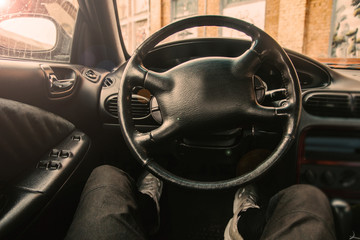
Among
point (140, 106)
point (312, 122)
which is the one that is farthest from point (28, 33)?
point (312, 122)

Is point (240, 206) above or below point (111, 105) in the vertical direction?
below

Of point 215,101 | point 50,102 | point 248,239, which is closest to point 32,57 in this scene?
point 50,102

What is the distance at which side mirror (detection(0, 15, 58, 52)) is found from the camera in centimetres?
145

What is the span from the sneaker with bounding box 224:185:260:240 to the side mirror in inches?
53.8

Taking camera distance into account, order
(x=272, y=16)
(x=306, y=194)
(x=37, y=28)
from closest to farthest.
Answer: (x=306, y=194) < (x=37, y=28) < (x=272, y=16)

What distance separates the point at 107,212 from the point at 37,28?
52.7 inches

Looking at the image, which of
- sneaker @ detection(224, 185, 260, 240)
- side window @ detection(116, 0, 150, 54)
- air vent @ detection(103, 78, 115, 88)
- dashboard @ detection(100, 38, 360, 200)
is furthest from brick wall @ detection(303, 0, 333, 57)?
air vent @ detection(103, 78, 115, 88)

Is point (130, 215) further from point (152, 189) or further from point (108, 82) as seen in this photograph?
point (108, 82)

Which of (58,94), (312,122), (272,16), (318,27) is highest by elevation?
(272,16)

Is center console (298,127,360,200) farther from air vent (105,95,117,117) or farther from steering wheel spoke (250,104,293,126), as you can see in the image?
air vent (105,95,117,117)

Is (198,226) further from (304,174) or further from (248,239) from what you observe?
(304,174)

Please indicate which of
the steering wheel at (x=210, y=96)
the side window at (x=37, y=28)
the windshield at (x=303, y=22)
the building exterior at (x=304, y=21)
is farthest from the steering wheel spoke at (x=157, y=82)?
the building exterior at (x=304, y=21)

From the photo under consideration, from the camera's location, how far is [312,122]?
49.4 inches

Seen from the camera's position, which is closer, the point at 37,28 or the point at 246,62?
the point at 246,62
